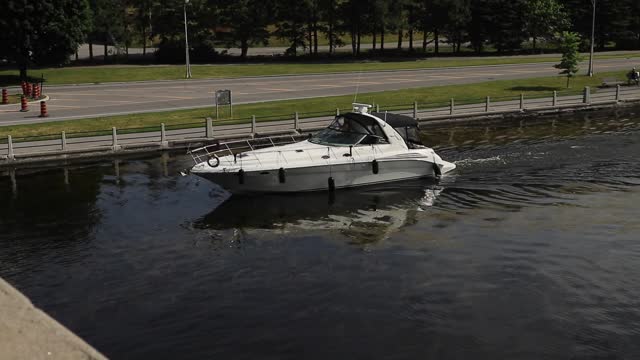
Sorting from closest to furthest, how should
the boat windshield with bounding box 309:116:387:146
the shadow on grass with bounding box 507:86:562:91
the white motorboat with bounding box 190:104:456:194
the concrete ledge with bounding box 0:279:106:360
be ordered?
the concrete ledge with bounding box 0:279:106:360, the white motorboat with bounding box 190:104:456:194, the boat windshield with bounding box 309:116:387:146, the shadow on grass with bounding box 507:86:562:91

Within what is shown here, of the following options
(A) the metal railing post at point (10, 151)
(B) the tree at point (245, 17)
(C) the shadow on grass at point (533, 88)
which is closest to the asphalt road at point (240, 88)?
(C) the shadow on grass at point (533, 88)

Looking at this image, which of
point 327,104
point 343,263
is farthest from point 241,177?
point 327,104

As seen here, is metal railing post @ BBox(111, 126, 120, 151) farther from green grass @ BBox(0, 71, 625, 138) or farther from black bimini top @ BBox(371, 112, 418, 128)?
black bimini top @ BBox(371, 112, 418, 128)

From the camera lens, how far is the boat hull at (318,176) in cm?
3027

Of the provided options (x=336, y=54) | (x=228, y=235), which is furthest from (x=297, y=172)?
(x=336, y=54)

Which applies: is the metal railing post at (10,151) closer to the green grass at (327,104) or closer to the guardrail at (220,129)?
the guardrail at (220,129)

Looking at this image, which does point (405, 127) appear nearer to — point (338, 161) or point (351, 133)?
point (351, 133)

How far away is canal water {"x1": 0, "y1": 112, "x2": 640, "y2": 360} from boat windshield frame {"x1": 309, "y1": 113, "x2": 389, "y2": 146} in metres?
2.27

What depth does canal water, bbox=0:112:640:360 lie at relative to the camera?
57.3 feet

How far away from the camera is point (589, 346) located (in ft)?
55.5

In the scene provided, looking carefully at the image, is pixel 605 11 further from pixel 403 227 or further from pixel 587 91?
pixel 403 227

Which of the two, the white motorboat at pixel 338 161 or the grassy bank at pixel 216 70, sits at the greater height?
the grassy bank at pixel 216 70

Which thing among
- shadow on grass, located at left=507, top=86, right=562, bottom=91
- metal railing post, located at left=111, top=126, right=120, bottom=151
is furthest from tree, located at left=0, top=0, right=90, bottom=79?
shadow on grass, located at left=507, top=86, right=562, bottom=91

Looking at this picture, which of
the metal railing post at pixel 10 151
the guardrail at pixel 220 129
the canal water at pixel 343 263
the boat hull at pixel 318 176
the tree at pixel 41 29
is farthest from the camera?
the tree at pixel 41 29
